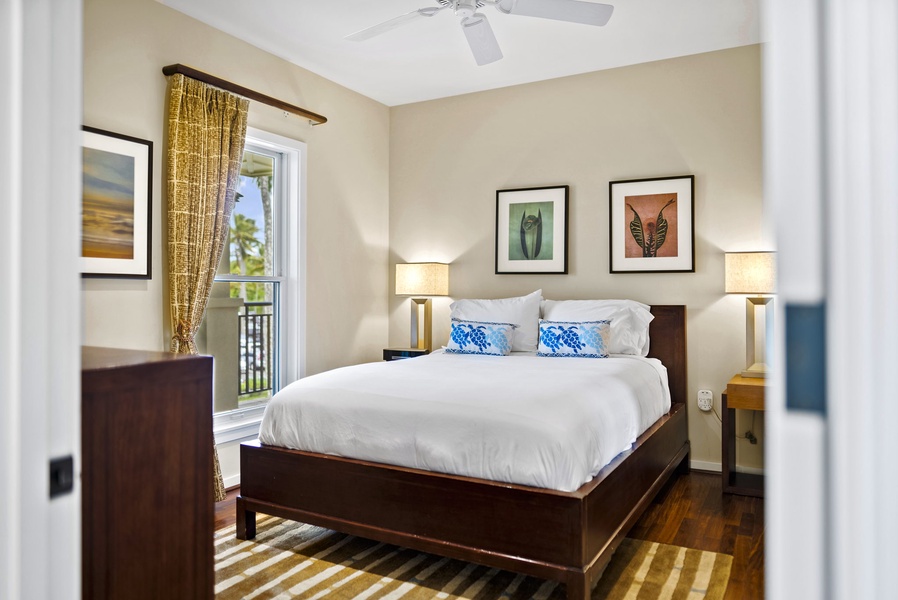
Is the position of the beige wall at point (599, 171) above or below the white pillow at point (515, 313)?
above

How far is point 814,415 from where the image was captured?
1.90 ft

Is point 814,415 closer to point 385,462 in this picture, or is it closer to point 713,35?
point 385,462

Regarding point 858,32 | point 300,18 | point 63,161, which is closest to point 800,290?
point 858,32

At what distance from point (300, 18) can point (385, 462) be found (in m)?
2.55

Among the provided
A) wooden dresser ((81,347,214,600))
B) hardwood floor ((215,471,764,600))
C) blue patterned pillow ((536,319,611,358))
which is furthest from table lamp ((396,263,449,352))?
wooden dresser ((81,347,214,600))

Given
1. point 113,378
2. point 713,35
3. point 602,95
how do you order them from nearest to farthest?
point 113,378 < point 713,35 < point 602,95

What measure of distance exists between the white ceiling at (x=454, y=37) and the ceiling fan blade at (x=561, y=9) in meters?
0.64

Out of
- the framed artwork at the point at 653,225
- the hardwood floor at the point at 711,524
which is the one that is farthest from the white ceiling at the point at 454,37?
the hardwood floor at the point at 711,524

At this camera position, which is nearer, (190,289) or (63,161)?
(63,161)

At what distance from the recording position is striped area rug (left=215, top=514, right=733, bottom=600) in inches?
93.8

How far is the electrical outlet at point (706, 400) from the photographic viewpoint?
407 cm

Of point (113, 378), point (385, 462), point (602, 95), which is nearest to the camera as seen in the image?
point (113, 378)

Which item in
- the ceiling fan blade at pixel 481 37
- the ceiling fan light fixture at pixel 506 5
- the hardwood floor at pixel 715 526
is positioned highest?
the ceiling fan light fixture at pixel 506 5

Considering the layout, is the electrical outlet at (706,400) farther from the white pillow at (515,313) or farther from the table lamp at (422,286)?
the table lamp at (422,286)
